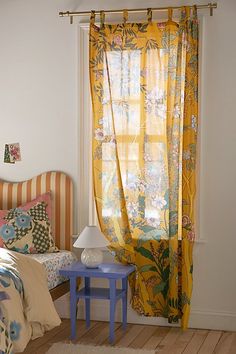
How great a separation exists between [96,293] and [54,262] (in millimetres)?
381

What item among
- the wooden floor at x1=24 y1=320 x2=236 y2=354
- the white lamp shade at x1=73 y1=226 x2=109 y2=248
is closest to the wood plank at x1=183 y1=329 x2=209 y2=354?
the wooden floor at x1=24 y1=320 x2=236 y2=354

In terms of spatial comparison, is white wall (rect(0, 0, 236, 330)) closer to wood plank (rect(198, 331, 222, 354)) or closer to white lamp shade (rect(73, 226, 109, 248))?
wood plank (rect(198, 331, 222, 354))

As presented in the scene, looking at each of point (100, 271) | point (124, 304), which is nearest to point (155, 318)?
point (124, 304)

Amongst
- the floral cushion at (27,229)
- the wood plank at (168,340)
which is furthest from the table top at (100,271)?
the wood plank at (168,340)

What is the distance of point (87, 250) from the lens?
4.72m

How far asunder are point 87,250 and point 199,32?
1743mm

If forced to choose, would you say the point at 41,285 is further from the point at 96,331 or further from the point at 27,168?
the point at 27,168

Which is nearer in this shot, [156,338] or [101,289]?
[156,338]

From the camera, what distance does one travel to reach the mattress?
181 inches

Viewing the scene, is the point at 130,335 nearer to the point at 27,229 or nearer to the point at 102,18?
the point at 27,229

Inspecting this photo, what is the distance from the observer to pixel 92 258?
4.70 metres

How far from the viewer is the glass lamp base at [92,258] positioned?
4.70 m

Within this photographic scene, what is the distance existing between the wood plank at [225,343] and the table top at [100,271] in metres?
0.78

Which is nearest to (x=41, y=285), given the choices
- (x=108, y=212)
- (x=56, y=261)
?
(x=56, y=261)
